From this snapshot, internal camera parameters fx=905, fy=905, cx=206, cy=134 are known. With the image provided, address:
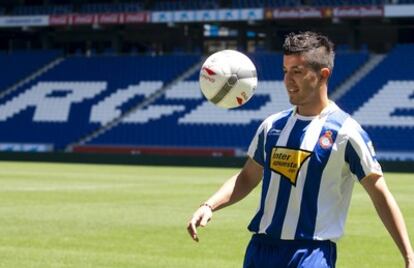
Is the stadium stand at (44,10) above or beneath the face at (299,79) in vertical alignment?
beneath

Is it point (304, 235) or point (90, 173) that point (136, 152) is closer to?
point (90, 173)

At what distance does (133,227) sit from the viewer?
49.4ft

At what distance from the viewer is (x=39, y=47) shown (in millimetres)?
61719

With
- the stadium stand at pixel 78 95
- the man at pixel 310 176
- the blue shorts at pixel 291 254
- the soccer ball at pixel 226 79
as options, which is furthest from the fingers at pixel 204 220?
the stadium stand at pixel 78 95

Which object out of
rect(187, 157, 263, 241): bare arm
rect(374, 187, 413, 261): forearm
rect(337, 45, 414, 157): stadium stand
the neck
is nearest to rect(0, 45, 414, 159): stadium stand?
rect(337, 45, 414, 157): stadium stand

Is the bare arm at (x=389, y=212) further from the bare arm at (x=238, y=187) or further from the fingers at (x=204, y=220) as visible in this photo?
the fingers at (x=204, y=220)

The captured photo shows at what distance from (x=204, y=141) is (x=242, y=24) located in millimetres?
11409

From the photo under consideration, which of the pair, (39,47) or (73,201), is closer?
(73,201)

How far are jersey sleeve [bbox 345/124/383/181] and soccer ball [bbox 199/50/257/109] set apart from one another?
147cm

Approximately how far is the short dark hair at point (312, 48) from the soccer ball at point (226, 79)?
1.34 meters

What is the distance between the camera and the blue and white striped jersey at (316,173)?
5102 millimetres

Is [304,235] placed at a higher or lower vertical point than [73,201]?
higher

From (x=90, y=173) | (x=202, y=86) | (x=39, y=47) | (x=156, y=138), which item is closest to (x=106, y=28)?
(x=39, y=47)

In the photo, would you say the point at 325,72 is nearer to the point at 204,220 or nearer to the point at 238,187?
the point at 238,187
